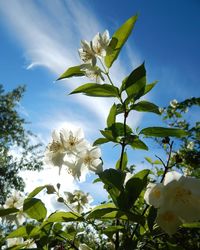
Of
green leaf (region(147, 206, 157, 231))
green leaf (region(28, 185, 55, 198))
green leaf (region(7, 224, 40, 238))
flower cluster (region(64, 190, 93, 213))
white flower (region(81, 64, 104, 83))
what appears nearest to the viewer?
green leaf (region(147, 206, 157, 231))

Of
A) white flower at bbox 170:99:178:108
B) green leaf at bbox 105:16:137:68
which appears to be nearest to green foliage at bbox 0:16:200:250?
green leaf at bbox 105:16:137:68

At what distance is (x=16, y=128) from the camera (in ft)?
72.3

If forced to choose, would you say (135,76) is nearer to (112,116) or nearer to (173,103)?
(112,116)

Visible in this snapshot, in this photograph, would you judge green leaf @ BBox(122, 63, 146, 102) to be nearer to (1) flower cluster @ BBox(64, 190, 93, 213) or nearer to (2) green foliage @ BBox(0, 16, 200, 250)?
(2) green foliage @ BBox(0, 16, 200, 250)

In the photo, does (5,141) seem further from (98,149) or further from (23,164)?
(98,149)

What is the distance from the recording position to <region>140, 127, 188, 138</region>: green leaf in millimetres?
1235

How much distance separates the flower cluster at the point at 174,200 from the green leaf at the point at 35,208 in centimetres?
Result: 42

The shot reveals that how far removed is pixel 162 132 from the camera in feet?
4.22

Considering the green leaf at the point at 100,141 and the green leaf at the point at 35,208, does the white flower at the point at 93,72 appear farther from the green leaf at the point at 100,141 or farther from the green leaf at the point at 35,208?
the green leaf at the point at 35,208

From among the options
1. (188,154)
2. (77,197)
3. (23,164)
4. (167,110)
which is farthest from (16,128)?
(77,197)

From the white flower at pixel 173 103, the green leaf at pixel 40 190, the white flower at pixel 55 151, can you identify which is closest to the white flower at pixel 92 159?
the white flower at pixel 55 151

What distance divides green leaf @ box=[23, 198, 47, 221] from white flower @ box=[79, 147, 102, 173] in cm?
23

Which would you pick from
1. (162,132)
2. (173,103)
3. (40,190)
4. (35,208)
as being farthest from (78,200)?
(173,103)

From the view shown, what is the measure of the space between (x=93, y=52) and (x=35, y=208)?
29.0 inches
